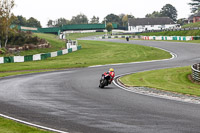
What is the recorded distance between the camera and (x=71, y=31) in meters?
164

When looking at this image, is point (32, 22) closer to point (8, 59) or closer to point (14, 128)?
point (8, 59)

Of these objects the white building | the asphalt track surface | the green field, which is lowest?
the green field

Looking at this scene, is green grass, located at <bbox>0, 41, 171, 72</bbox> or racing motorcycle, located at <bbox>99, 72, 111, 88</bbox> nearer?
racing motorcycle, located at <bbox>99, 72, 111, 88</bbox>

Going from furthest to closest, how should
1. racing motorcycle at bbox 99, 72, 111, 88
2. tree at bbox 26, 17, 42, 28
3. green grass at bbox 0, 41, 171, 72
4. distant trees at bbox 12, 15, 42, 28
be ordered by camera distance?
tree at bbox 26, 17, 42, 28, distant trees at bbox 12, 15, 42, 28, green grass at bbox 0, 41, 171, 72, racing motorcycle at bbox 99, 72, 111, 88

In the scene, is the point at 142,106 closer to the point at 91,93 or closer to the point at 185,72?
the point at 91,93

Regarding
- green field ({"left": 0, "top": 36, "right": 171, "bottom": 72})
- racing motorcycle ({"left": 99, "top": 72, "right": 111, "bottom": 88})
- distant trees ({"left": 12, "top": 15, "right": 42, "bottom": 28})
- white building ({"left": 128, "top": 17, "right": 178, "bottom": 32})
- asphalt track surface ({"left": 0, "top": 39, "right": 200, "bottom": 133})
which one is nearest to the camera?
asphalt track surface ({"left": 0, "top": 39, "right": 200, "bottom": 133})

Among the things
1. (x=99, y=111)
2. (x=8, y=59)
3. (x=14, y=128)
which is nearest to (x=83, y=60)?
(x=8, y=59)

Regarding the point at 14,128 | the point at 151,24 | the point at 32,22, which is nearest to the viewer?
the point at 14,128

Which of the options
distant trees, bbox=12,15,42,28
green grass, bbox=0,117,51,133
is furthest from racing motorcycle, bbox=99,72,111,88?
distant trees, bbox=12,15,42,28

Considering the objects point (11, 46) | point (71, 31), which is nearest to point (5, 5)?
point (11, 46)

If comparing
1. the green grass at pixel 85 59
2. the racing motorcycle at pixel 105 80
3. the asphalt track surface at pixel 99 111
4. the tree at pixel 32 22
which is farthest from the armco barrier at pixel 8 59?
the tree at pixel 32 22

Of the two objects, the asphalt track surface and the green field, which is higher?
the asphalt track surface

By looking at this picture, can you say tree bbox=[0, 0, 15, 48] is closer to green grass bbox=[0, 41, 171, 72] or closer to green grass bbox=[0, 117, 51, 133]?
green grass bbox=[0, 41, 171, 72]

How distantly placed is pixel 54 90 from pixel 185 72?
13.8m
